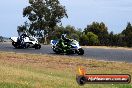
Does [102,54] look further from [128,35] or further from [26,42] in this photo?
[128,35]

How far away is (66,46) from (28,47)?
321 inches

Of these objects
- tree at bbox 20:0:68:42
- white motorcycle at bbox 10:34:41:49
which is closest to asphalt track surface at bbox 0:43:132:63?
white motorcycle at bbox 10:34:41:49

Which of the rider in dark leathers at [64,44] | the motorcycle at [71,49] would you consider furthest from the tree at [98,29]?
the motorcycle at [71,49]

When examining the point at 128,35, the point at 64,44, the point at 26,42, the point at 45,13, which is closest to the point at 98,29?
the point at 128,35

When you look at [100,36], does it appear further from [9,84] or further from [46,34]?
[9,84]

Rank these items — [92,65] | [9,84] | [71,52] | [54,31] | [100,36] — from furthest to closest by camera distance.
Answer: [100,36] < [54,31] < [71,52] < [92,65] < [9,84]

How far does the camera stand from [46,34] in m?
87.2

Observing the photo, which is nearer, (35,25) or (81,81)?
(81,81)

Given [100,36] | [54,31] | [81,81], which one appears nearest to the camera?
[81,81]

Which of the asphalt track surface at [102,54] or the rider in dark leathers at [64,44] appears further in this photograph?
the rider in dark leathers at [64,44]

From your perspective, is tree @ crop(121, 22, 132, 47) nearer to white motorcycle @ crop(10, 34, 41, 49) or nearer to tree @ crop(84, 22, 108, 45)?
tree @ crop(84, 22, 108, 45)

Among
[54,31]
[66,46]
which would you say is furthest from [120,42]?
[66,46]

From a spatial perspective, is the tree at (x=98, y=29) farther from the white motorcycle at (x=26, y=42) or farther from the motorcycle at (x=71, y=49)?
the motorcycle at (x=71, y=49)

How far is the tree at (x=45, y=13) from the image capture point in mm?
83688
